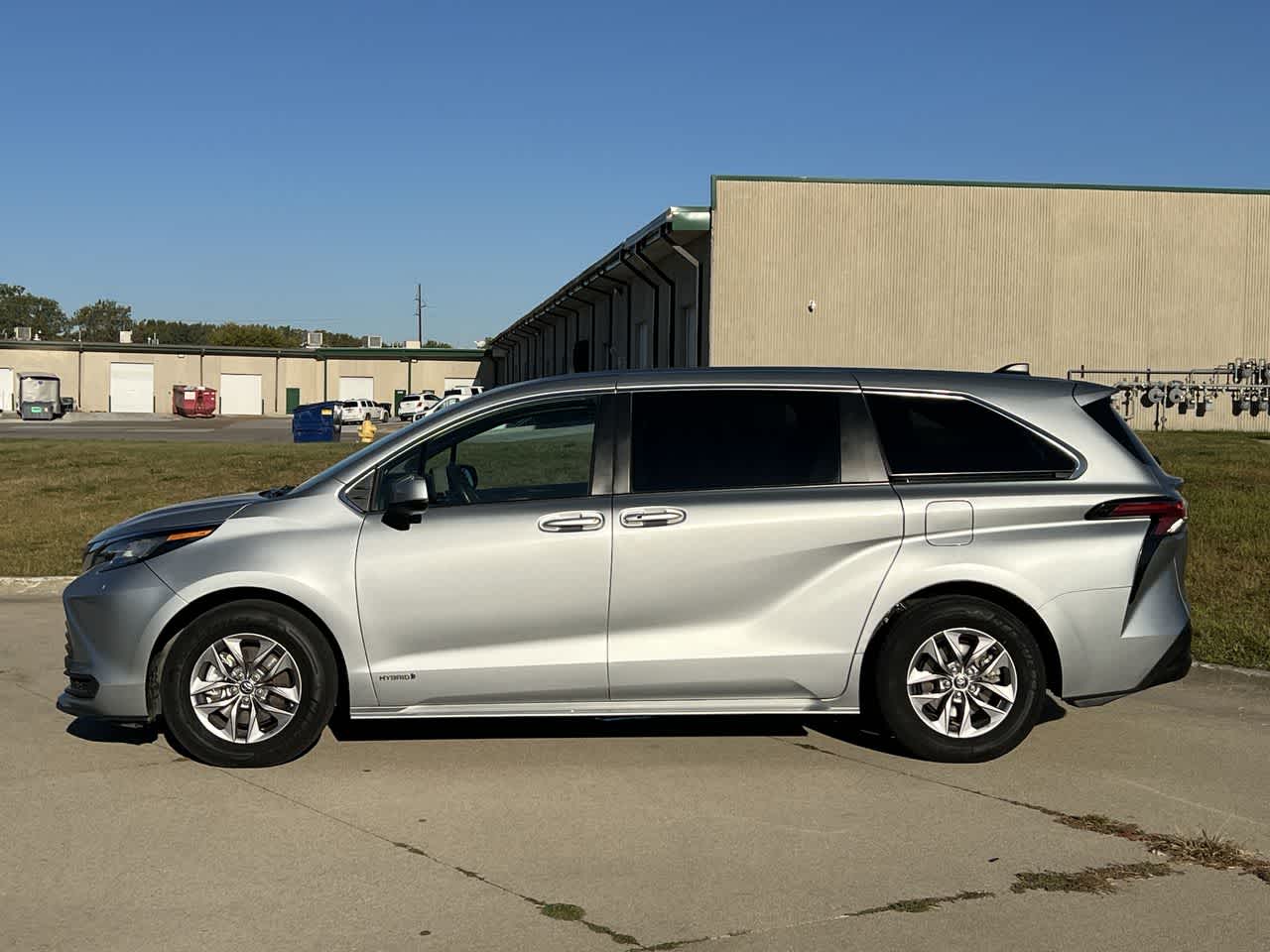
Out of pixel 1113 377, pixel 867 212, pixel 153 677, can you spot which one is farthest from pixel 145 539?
pixel 1113 377

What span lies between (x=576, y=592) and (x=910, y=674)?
1.62 meters

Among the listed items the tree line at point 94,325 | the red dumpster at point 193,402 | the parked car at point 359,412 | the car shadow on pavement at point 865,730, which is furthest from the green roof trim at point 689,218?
the tree line at point 94,325

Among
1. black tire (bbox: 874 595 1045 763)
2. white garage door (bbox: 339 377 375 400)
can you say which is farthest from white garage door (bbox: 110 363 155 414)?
black tire (bbox: 874 595 1045 763)

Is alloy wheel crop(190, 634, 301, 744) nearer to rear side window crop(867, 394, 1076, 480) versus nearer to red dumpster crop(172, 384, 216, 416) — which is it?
rear side window crop(867, 394, 1076, 480)

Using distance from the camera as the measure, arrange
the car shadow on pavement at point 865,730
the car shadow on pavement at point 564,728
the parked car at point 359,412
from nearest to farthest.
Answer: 1. the car shadow on pavement at point 865,730
2. the car shadow on pavement at point 564,728
3. the parked car at point 359,412

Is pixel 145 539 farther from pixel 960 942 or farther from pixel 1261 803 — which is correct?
pixel 1261 803

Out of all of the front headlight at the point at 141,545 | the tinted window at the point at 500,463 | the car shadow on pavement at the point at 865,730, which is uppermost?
the tinted window at the point at 500,463

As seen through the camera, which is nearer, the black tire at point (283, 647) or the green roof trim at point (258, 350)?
the black tire at point (283, 647)

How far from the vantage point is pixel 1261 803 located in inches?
240

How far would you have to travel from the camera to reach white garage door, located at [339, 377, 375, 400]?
3573 inches

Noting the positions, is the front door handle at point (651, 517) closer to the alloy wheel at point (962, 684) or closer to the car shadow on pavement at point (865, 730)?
the alloy wheel at point (962, 684)

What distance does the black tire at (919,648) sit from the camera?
6.63 metres

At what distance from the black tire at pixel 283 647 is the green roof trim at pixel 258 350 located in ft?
272

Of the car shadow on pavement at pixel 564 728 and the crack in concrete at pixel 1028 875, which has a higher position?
the car shadow on pavement at pixel 564 728
